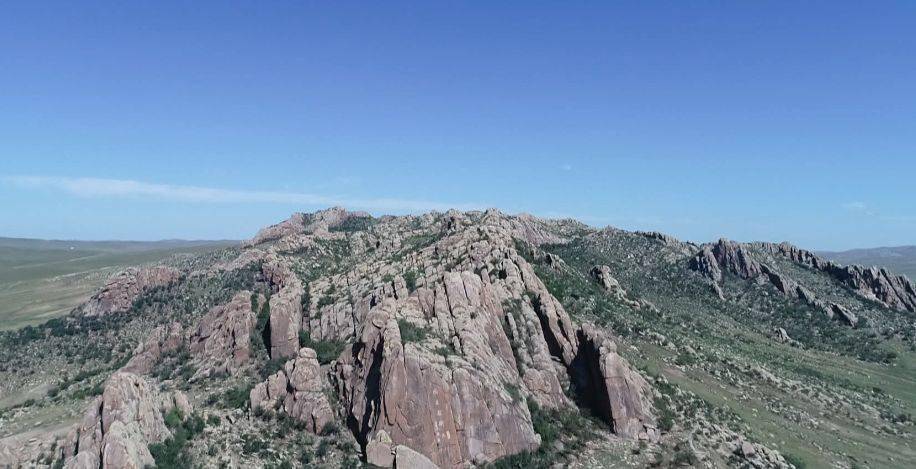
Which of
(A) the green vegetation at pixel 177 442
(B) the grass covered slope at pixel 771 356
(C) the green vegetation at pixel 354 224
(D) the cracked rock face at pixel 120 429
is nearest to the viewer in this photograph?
(D) the cracked rock face at pixel 120 429

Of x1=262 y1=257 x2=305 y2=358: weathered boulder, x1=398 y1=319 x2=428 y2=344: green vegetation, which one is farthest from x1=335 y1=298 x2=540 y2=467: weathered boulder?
x1=262 y1=257 x2=305 y2=358: weathered boulder

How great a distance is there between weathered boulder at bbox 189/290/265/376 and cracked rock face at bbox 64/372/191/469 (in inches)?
721

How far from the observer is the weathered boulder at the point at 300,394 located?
55.9 meters

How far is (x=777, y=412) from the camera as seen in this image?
73.4 metres

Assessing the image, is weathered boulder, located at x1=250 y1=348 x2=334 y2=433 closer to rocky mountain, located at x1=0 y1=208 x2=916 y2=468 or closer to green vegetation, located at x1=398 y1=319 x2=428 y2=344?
rocky mountain, located at x1=0 y1=208 x2=916 y2=468

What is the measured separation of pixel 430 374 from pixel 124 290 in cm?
8686

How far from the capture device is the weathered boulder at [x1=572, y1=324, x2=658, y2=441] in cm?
5881

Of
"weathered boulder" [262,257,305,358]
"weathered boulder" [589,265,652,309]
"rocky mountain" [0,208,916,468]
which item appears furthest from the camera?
"weathered boulder" [589,265,652,309]

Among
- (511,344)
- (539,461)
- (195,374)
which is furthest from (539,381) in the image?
(195,374)

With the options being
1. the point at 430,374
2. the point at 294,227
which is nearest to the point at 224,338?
the point at 430,374

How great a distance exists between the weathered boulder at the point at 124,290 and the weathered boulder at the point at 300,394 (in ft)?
217

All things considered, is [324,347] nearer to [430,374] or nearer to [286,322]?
[286,322]

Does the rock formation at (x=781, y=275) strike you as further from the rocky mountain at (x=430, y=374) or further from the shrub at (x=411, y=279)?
the shrub at (x=411, y=279)

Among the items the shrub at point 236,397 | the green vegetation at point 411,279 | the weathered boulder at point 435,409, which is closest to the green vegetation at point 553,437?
the weathered boulder at point 435,409
